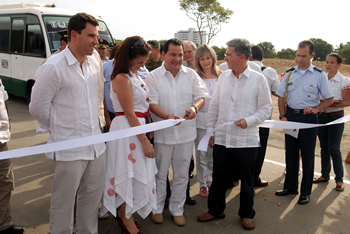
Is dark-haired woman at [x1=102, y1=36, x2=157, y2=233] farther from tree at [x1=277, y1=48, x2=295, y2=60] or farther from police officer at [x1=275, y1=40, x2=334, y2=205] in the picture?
tree at [x1=277, y1=48, x2=295, y2=60]

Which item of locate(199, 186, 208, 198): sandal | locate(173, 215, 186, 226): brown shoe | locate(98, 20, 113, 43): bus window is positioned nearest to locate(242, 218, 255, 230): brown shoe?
locate(173, 215, 186, 226): brown shoe

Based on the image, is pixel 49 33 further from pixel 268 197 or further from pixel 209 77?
pixel 268 197

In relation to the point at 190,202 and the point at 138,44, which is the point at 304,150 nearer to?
the point at 190,202

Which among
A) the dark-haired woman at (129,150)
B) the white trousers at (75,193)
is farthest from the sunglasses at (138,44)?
the white trousers at (75,193)

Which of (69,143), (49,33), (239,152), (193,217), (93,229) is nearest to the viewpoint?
(69,143)

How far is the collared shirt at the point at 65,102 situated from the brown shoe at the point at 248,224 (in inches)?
75.3

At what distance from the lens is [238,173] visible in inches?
132

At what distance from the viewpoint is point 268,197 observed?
4113 millimetres

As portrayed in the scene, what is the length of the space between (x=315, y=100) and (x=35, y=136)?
231 inches

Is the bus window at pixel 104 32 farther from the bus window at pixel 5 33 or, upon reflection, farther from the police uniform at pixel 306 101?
the police uniform at pixel 306 101

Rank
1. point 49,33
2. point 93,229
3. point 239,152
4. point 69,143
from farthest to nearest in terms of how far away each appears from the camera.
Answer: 1. point 49,33
2. point 239,152
3. point 93,229
4. point 69,143

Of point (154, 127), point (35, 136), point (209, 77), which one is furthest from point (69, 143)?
point (35, 136)

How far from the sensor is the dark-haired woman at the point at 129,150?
2.83 m

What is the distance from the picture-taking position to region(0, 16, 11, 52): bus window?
10508 mm
